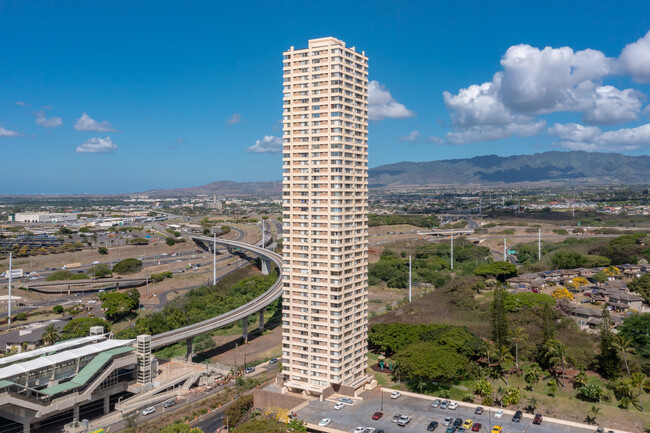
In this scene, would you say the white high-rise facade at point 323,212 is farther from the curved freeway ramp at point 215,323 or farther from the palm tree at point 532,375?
the curved freeway ramp at point 215,323

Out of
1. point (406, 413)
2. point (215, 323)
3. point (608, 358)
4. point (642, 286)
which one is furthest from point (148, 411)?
point (642, 286)

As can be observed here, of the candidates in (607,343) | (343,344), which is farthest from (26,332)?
(607,343)

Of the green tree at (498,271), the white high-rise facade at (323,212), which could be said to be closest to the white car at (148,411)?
the white high-rise facade at (323,212)

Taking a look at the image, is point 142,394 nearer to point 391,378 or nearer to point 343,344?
point 343,344

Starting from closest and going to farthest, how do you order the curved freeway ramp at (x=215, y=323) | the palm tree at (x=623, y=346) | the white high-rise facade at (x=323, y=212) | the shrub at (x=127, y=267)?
the white high-rise facade at (x=323, y=212), the palm tree at (x=623, y=346), the curved freeway ramp at (x=215, y=323), the shrub at (x=127, y=267)

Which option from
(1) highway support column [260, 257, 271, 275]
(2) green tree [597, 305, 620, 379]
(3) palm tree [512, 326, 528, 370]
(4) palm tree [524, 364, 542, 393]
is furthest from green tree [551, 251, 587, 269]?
(1) highway support column [260, 257, 271, 275]

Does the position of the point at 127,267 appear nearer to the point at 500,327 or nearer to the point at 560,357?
the point at 500,327

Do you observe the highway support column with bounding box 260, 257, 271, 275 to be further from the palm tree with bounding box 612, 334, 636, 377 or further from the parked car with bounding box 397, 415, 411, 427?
the parked car with bounding box 397, 415, 411, 427
